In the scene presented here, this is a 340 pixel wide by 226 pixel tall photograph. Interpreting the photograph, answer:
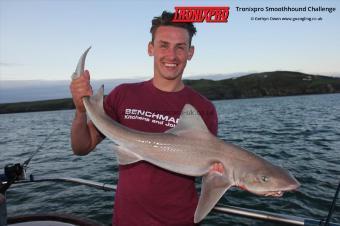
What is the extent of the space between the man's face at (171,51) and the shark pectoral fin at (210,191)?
1.34m

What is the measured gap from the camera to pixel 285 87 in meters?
142

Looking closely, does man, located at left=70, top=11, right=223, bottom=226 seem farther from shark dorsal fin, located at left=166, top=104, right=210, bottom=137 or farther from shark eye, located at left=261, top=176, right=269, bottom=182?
shark eye, located at left=261, top=176, right=269, bottom=182

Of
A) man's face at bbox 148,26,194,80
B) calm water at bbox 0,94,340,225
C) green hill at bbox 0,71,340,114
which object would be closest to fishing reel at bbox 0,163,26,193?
man's face at bbox 148,26,194,80

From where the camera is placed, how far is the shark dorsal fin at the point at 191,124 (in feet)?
10.9

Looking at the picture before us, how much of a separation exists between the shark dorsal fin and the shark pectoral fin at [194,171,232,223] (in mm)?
465

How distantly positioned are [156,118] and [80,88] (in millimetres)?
943

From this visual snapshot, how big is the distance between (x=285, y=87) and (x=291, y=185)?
14864 centimetres

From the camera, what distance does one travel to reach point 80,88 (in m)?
3.51

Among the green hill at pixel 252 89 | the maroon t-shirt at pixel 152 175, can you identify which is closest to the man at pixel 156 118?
the maroon t-shirt at pixel 152 175

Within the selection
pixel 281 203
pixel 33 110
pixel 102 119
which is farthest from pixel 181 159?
pixel 33 110

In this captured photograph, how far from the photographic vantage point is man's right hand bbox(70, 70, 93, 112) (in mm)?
3484

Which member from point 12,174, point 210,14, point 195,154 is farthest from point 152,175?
point 210,14

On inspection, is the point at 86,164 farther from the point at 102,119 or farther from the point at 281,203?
the point at 102,119

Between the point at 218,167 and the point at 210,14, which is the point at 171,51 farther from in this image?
the point at 210,14
